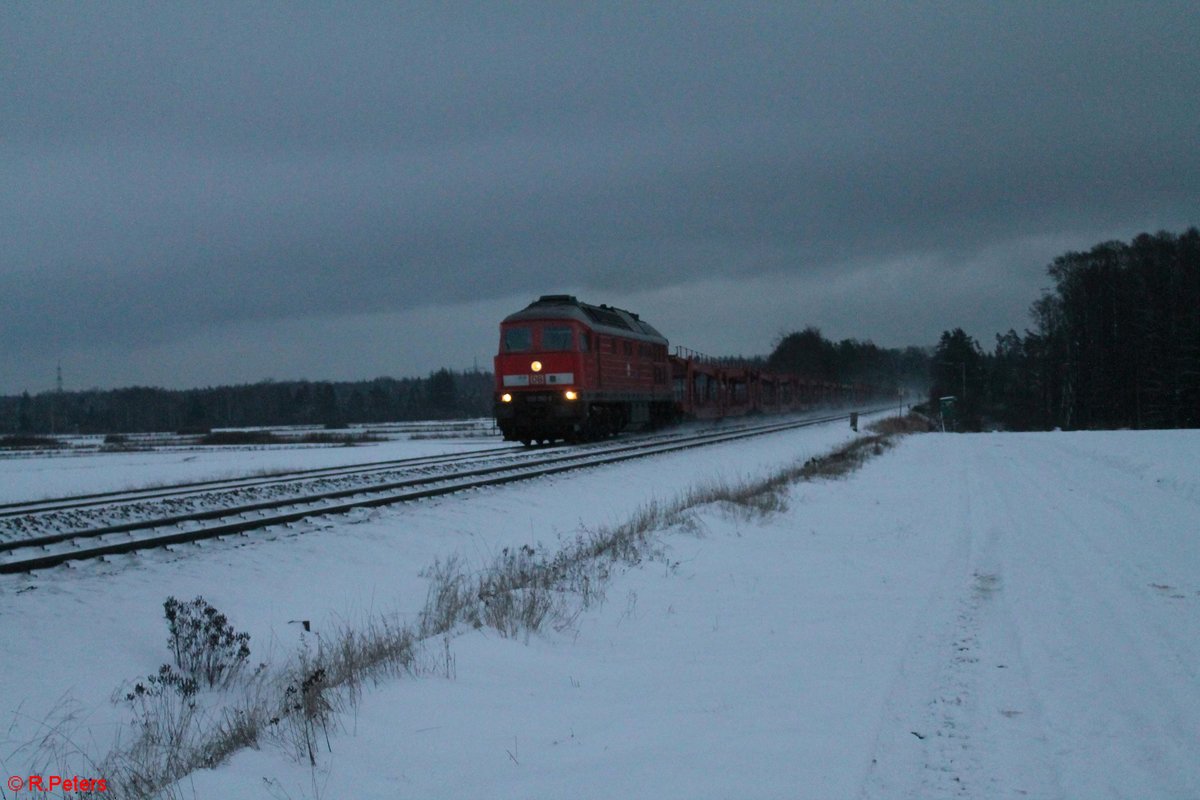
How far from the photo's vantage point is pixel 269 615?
813cm

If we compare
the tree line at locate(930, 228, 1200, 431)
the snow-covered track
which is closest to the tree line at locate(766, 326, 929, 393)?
the tree line at locate(930, 228, 1200, 431)

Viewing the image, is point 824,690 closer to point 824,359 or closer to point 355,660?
point 355,660

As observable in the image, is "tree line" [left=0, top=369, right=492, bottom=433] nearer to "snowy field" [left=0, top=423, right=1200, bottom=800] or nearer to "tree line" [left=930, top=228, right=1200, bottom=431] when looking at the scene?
"tree line" [left=930, top=228, right=1200, bottom=431]

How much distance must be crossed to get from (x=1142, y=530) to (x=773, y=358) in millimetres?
114251

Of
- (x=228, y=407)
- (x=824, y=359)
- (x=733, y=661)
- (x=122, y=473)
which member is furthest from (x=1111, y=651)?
(x=228, y=407)

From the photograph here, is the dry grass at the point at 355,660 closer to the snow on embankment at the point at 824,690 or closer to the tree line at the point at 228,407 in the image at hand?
the snow on embankment at the point at 824,690

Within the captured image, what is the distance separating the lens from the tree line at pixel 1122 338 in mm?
55625

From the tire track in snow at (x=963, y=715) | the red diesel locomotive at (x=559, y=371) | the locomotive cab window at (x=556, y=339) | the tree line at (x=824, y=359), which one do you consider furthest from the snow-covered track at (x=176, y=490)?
the tree line at (x=824, y=359)

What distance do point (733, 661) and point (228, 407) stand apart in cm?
14758

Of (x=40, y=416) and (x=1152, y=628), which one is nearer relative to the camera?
(x=1152, y=628)

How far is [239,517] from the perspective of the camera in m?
11.7

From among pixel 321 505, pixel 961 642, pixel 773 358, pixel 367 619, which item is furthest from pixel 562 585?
pixel 773 358

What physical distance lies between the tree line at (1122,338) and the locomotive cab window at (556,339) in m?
44.2

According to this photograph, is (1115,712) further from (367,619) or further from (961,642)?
(367,619)
